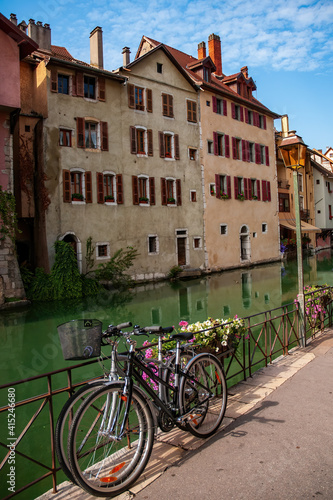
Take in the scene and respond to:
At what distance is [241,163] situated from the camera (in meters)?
30.2

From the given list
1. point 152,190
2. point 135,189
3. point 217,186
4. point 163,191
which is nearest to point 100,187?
point 135,189

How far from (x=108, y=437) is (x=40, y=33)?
2231 cm

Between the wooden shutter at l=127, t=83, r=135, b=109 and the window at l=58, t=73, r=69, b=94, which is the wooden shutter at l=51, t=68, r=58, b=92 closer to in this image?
the window at l=58, t=73, r=69, b=94

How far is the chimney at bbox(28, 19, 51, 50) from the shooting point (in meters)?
20.3

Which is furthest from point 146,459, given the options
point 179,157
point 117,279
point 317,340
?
point 179,157

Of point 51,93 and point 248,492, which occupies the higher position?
point 51,93

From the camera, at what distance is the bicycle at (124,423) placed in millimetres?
2744

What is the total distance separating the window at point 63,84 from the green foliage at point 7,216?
6320 mm

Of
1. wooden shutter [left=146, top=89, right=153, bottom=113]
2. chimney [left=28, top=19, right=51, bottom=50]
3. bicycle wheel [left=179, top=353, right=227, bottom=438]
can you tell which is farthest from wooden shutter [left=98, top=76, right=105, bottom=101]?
bicycle wheel [left=179, top=353, right=227, bottom=438]

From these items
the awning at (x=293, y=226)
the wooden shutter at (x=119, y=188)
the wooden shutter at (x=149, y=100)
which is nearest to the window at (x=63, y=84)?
the wooden shutter at (x=119, y=188)

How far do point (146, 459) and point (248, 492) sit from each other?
735 mm

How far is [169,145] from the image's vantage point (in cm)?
2498

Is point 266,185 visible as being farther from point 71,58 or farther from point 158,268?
point 71,58

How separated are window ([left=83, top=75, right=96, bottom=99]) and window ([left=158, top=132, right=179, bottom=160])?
4662mm
